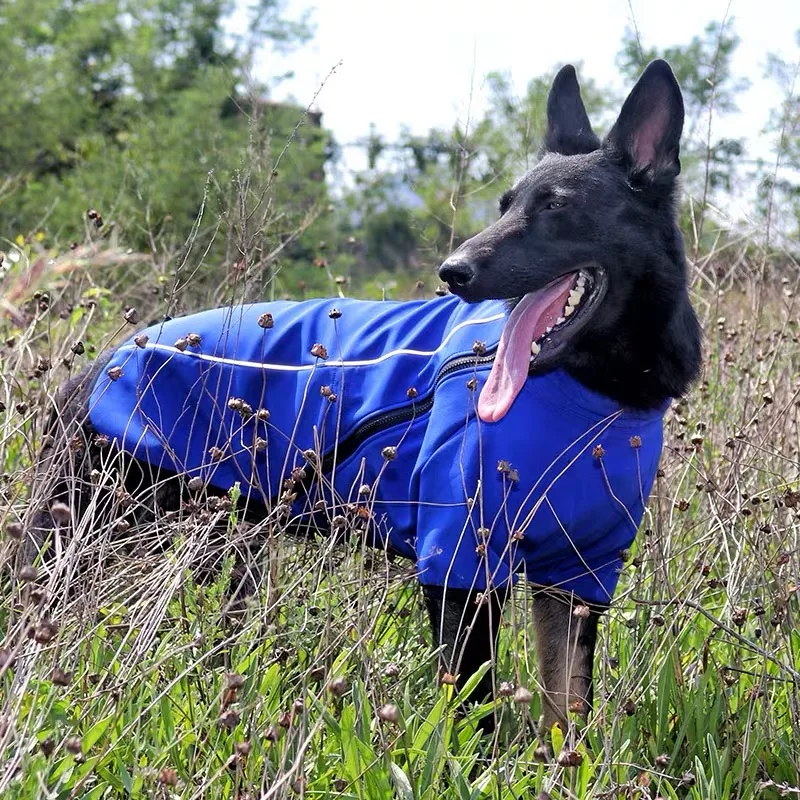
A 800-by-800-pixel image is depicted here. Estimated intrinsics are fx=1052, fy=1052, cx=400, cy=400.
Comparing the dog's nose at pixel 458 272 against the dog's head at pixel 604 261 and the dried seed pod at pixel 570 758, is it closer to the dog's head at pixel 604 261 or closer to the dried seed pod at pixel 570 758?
the dog's head at pixel 604 261

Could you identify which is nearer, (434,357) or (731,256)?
(434,357)

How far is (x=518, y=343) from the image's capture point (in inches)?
111

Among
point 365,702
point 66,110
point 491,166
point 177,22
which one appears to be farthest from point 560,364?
point 177,22

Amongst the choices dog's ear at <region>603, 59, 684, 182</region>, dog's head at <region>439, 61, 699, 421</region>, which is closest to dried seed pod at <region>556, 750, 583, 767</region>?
dog's head at <region>439, 61, 699, 421</region>

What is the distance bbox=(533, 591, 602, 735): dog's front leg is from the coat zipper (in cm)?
64

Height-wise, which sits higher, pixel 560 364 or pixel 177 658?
pixel 560 364

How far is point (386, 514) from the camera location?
301 centimetres

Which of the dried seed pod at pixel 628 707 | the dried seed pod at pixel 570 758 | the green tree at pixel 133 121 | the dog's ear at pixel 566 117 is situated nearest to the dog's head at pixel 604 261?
the dog's ear at pixel 566 117

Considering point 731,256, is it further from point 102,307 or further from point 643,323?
point 643,323

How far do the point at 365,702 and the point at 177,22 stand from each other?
558 inches

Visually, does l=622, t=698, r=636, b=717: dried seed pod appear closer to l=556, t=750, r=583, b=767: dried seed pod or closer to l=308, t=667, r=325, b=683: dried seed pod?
l=556, t=750, r=583, b=767: dried seed pod

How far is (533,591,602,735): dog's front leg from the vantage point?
117 inches

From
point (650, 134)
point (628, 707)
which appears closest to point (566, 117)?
point (650, 134)

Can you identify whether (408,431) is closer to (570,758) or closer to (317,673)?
(317,673)
